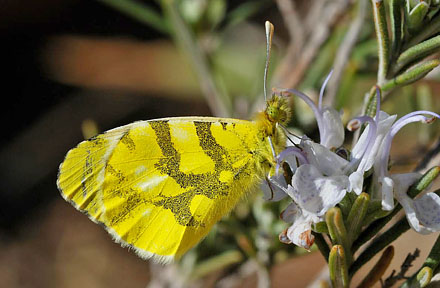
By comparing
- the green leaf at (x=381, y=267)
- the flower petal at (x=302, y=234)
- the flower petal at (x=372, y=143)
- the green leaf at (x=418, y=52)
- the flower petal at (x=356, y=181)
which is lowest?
the green leaf at (x=381, y=267)

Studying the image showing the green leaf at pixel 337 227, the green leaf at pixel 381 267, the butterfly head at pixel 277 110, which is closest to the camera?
the green leaf at pixel 337 227

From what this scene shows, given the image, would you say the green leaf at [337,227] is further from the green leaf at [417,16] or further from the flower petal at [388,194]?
the green leaf at [417,16]

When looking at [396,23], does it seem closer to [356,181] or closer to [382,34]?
[382,34]

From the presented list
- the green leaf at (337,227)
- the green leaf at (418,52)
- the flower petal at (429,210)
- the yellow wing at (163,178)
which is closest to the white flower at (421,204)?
the flower petal at (429,210)

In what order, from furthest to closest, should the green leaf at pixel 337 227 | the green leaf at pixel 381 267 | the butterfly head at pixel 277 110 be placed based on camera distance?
the butterfly head at pixel 277 110
the green leaf at pixel 381 267
the green leaf at pixel 337 227

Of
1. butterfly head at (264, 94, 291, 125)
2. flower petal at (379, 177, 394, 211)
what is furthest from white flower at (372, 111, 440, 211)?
butterfly head at (264, 94, 291, 125)

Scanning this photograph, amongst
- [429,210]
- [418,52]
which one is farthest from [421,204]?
[418,52]

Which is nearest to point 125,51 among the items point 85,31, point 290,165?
point 85,31

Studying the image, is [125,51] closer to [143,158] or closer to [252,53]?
[252,53]

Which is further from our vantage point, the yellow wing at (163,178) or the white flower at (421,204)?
the yellow wing at (163,178)
